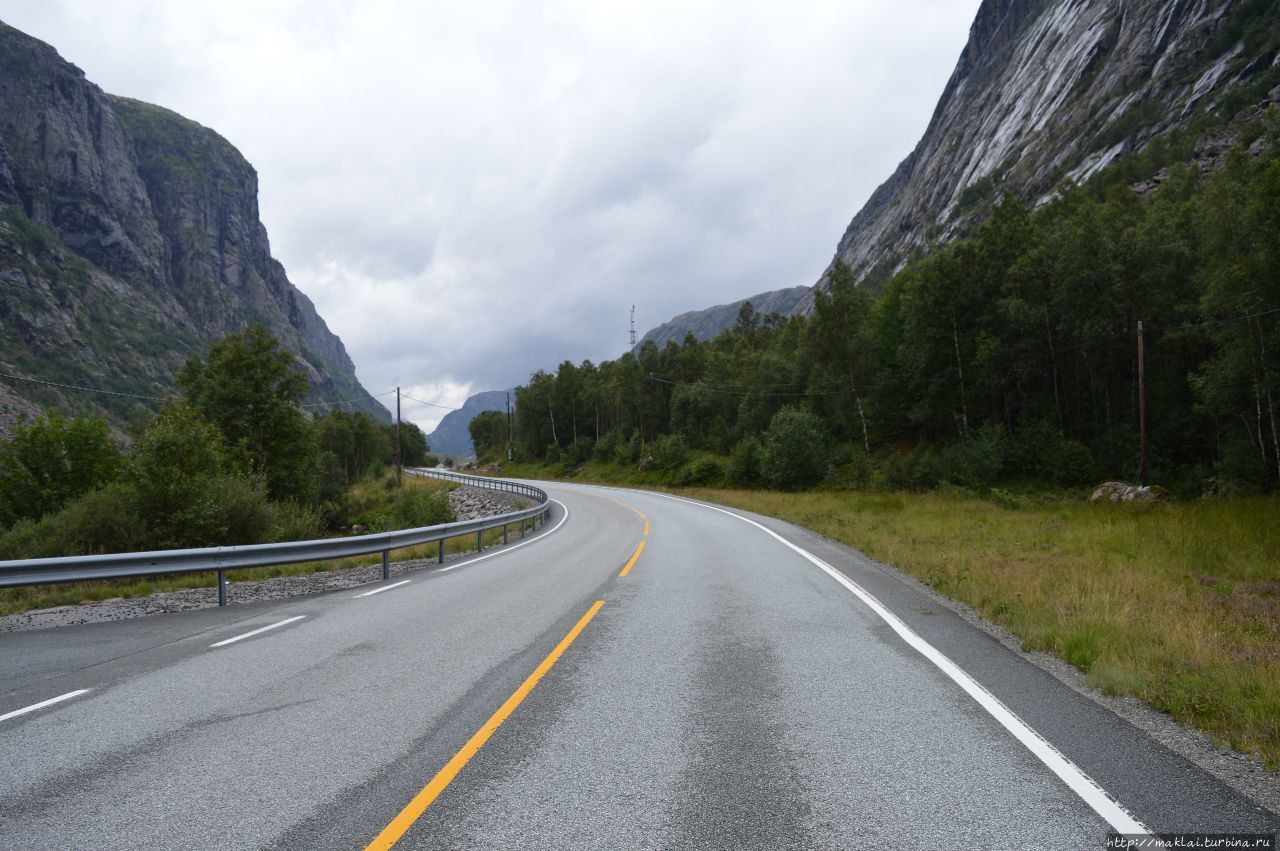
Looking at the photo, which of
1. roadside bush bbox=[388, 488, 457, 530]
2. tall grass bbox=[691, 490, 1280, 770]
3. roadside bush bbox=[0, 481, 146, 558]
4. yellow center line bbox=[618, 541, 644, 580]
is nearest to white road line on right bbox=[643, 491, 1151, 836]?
tall grass bbox=[691, 490, 1280, 770]

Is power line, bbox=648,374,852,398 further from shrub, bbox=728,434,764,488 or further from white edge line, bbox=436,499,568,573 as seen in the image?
white edge line, bbox=436,499,568,573

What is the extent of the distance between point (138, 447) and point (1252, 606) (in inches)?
892

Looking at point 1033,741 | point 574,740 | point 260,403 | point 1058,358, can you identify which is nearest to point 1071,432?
point 1058,358

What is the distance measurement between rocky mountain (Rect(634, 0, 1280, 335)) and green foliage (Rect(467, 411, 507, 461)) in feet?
240

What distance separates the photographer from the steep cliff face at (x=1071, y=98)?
8825 centimetres

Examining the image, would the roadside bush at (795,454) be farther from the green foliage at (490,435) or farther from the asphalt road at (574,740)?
the green foliage at (490,435)

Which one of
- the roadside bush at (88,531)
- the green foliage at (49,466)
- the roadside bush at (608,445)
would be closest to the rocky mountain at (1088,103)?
the roadside bush at (608,445)

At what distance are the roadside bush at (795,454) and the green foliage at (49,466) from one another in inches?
1274

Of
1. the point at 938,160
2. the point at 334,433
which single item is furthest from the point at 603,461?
the point at 938,160

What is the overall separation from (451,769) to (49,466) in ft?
75.6

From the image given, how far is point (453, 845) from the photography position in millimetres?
2730

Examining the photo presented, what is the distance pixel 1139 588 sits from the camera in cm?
854

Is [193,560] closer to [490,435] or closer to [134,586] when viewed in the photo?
[134,586]

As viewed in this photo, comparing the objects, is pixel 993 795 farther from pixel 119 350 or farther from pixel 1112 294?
pixel 119 350
